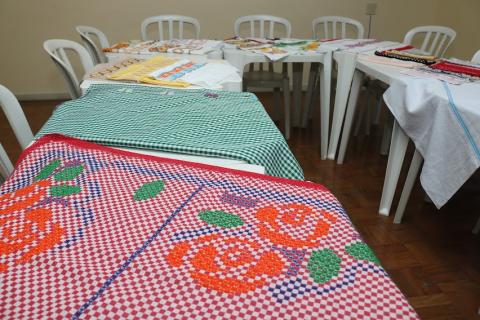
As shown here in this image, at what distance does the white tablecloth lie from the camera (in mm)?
1097

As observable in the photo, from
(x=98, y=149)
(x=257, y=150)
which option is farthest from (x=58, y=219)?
(x=257, y=150)

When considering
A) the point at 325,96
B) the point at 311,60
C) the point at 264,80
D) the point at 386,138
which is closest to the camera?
the point at 311,60

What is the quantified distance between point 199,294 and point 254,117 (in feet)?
1.60

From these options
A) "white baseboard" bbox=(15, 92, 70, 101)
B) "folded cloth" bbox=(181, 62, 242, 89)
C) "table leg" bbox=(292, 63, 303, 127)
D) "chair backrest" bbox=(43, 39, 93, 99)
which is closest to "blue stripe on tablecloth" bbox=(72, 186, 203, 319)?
"folded cloth" bbox=(181, 62, 242, 89)

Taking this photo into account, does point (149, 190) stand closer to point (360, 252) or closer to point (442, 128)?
point (360, 252)

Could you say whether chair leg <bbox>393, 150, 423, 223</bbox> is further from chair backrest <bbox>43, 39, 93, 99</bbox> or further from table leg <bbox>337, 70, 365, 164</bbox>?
chair backrest <bbox>43, 39, 93, 99</bbox>

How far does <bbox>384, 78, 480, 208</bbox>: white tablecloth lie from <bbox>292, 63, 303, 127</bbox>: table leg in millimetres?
1248

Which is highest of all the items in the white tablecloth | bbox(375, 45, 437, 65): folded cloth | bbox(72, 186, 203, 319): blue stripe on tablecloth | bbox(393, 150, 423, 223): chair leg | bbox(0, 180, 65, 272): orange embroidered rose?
bbox(0, 180, 65, 272): orange embroidered rose

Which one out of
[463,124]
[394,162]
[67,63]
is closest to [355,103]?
[394,162]

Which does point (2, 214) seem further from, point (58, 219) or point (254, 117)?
point (254, 117)

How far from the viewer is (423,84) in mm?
1335

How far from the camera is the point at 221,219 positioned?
41 centimetres

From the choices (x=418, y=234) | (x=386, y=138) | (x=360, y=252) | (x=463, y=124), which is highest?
(x=360, y=252)

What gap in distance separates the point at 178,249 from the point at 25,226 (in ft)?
0.59
